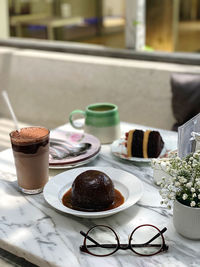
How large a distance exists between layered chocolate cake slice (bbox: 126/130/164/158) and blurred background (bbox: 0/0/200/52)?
1.45 meters

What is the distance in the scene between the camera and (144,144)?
1148 mm

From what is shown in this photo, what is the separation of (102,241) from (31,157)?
29cm

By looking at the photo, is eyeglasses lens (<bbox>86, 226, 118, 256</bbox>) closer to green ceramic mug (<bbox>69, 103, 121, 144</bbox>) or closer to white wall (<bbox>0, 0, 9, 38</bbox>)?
green ceramic mug (<bbox>69, 103, 121, 144</bbox>)

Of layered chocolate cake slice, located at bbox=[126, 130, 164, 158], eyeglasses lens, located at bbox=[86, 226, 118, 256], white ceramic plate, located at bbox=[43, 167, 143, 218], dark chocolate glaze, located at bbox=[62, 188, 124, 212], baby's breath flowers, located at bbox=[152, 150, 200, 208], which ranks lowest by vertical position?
eyeglasses lens, located at bbox=[86, 226, 118, 256]

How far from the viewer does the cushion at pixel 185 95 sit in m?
1.86

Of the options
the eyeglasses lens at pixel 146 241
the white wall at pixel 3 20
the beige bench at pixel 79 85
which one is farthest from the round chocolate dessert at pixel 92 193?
the white wall at pixel 3 20

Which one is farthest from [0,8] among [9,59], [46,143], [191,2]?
[191,2]

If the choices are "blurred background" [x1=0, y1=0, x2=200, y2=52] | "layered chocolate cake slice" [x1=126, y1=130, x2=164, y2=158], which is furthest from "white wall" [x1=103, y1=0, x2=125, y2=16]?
"layered chocolate cake slice" [x1=126, y1=130, x2=164, y2=158]

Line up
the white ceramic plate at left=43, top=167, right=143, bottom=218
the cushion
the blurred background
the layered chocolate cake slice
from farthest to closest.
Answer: the blurred background → the cushion → the layered chocolate cake slice → the white ceramic plate at left=43, top=167, right=143, bottom=218

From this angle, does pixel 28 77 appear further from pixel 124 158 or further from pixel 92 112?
pixel 124 158

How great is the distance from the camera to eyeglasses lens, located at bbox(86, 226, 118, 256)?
0.77m

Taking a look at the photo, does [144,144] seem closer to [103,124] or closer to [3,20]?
[103,124]

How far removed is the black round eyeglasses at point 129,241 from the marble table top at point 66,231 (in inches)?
0.5

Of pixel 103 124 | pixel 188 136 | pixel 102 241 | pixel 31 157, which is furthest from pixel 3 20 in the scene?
pixel 102 241
